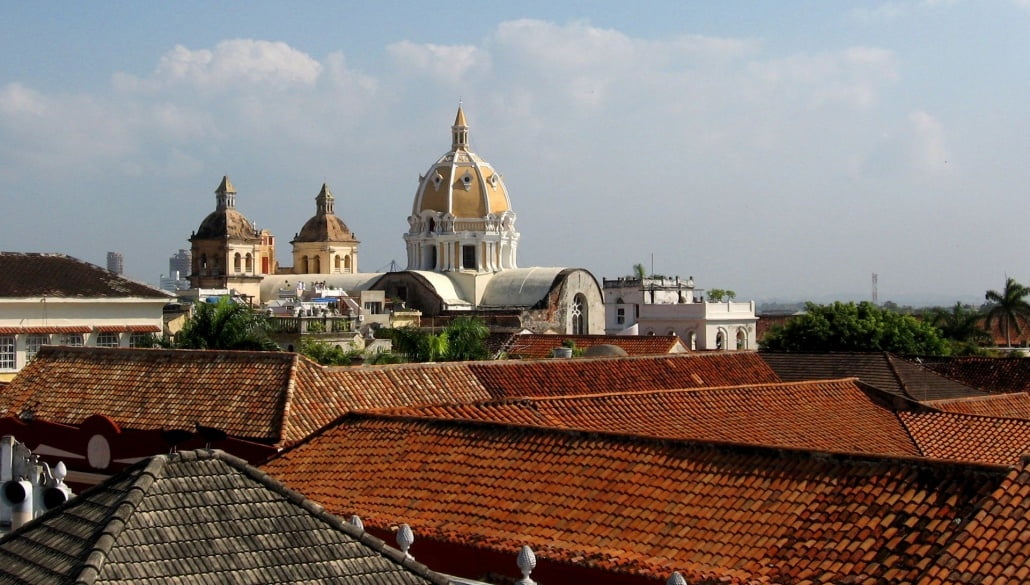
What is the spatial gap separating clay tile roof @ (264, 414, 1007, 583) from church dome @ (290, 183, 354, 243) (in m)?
66.4

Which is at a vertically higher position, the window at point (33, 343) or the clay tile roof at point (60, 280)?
the clay tile roof at point (60, 280)

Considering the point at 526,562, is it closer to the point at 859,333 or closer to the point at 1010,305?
the point at 859,333

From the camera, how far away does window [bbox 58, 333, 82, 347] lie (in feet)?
119

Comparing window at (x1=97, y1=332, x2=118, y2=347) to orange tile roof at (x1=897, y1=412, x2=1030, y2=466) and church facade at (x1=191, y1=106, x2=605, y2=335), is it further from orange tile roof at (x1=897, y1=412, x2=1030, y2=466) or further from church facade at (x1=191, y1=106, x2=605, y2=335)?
church facade at (x1=191, y1=106, x2=605, y2=335)

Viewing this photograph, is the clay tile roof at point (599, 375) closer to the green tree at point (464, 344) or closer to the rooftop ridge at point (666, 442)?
the rooftop ridge at point (666, 442)

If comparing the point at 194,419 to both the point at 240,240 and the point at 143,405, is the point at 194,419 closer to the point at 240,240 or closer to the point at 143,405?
the point at 143,405

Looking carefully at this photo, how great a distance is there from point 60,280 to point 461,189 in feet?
121

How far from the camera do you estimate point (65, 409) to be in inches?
874

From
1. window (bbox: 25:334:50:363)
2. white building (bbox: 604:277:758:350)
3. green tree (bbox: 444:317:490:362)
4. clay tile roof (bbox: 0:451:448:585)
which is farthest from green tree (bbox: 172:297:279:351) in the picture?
white building (bbox: 604:277:758:350)

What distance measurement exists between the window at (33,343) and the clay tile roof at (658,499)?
20944 mm

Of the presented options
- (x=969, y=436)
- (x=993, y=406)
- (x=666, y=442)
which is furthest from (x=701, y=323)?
(x=666, y=442)

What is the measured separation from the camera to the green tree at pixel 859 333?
155ft

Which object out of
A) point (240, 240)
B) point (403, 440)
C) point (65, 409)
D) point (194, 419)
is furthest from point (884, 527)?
point (240, 240)

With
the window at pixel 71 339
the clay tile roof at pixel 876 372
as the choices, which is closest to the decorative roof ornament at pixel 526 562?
the clay tile roof at pixel 876 372
